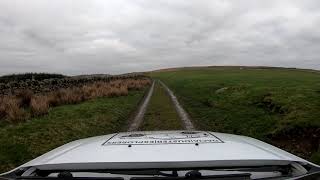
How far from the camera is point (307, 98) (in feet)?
68.8

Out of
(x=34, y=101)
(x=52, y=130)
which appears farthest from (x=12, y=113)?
(x=34, y=101)

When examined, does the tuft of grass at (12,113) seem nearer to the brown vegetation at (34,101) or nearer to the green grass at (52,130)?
the brown vegetation at (34,101)

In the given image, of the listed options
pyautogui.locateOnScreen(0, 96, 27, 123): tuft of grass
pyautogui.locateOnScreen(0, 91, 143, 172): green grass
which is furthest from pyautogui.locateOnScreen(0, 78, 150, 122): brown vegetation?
pyautogui.locateOnScreen(0, 91, 143, 172): green grass

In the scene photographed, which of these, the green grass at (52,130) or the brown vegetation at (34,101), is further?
the brown vegetation at (34,101)

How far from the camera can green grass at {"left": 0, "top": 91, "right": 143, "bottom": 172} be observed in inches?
411

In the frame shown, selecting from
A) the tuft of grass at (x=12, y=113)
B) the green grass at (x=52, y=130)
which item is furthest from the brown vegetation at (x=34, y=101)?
the green grass at (x=52, y=130)

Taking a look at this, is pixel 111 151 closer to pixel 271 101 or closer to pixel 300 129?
pixel 300 129

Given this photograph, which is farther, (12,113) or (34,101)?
(34,101)

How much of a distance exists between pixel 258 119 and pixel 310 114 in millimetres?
1919

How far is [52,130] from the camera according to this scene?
1388 centimetres

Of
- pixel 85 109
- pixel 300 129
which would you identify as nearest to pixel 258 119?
pixel 300 129

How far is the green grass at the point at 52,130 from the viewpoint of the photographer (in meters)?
10.4

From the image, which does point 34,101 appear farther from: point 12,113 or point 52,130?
point 52,130

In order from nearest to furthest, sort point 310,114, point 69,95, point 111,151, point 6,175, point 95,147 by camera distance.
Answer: point 6,175 → point 111,151 → point 95,147 → point 310,114 → point 69,95
